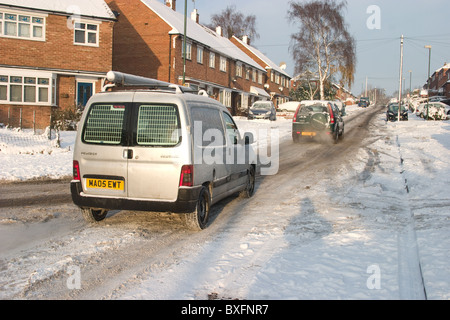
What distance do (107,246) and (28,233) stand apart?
1274mm

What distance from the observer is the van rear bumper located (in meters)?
5.41

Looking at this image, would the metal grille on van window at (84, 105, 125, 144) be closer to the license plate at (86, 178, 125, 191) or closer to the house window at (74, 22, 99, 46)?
the license plate at (86, 178, 125, 191)

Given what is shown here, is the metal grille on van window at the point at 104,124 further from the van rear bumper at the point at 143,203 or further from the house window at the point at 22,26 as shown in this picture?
the house window at the point at 22,26

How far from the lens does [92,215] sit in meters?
6.06

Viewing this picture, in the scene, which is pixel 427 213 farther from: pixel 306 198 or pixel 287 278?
pixel 287 278

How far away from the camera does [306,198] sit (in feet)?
26.0

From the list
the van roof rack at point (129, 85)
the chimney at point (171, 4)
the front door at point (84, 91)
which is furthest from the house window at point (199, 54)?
the van roof rack at point (129, 85)

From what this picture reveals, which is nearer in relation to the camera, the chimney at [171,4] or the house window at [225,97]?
the house window at [225,97]

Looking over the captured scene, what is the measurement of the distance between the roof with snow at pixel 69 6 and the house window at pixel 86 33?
1.98 feet

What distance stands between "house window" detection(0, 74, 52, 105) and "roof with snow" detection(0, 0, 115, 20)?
371 cm

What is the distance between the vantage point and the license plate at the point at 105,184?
552 centimetres

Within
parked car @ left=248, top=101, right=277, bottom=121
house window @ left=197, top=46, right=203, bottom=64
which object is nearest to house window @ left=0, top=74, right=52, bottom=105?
house window @ left=197, top=46, right=203, bottom=64

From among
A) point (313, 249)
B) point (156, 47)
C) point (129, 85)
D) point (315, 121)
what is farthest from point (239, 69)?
point (313, 249)
